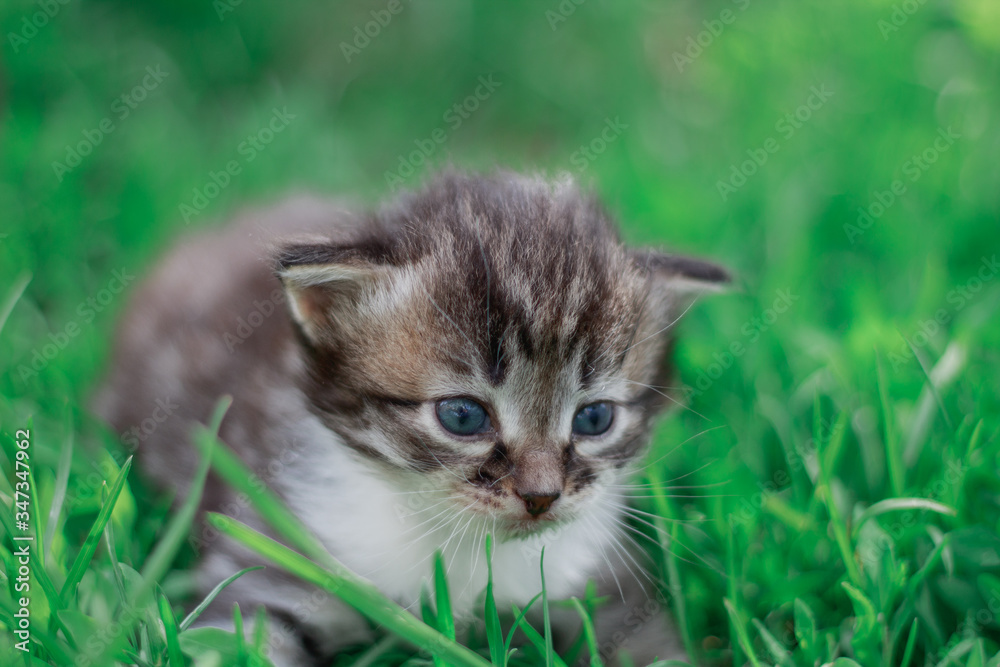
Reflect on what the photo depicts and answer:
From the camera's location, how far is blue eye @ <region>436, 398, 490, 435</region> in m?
2.10

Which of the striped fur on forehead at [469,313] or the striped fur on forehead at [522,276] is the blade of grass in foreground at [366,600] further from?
the striped fur on forehead at [522,276]

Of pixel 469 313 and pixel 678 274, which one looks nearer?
pixel 469 313

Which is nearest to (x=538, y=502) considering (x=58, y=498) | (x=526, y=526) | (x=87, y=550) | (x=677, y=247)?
(x=526, y=526)

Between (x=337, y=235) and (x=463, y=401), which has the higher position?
(x=337, y=235)

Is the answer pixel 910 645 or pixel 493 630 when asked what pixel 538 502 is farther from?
pixel 910 645

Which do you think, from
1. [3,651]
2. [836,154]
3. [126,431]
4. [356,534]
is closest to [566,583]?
[356,534]

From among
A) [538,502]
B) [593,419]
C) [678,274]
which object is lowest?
[538,502]

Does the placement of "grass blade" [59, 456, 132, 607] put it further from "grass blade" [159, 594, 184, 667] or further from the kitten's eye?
the kitten's eye

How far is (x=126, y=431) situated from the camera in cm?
296

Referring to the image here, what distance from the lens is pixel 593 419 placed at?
2.26m

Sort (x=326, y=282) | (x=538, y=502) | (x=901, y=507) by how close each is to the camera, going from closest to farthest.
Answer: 1. (x=538, y=502)
2. (x=326, y=282)
3. (x=901, y=507)

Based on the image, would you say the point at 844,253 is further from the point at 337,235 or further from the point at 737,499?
the point at 337,235

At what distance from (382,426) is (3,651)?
3.12 feet

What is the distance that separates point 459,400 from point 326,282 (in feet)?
1.48
